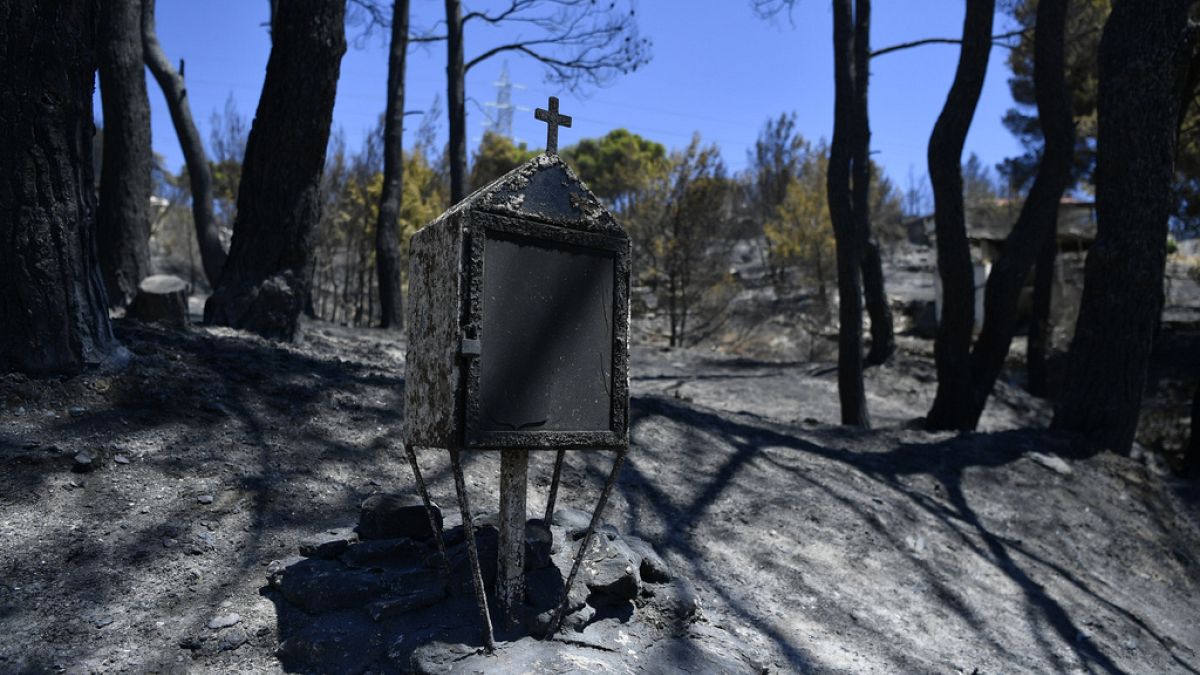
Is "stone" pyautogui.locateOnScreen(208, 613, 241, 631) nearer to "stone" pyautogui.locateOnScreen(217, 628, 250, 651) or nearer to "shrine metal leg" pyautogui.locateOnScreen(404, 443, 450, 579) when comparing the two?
"stone" pyautogui.locateOnScreen(217, 628, 250, 651)

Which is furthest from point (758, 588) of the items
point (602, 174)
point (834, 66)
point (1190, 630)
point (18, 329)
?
point (602, 174)

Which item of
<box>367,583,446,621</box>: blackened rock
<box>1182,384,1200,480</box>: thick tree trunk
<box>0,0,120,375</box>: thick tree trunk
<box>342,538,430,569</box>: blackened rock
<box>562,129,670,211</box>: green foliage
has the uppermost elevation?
<box>562,129,670,211</box>: green foliage

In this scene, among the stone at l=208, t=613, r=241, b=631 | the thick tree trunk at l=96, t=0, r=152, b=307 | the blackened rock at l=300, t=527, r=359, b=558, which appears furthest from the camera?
the thick tree trunk at l=96, t=0, r=152, b=307

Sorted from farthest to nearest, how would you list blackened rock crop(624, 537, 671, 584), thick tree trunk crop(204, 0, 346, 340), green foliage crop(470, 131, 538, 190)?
1. green foliage crop(470, 131, 538, 190)
2. thick tree trunk crop(204, 0, 346, 340)
3. blackened rock crop(624, 537, 671, 584)

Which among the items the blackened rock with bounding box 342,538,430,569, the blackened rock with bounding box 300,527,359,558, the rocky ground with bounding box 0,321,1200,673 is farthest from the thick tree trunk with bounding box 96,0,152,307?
the blackened rock with bounding box 342,538,430,569

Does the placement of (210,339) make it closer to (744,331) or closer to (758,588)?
(758,588)

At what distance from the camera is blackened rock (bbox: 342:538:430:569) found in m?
3.41

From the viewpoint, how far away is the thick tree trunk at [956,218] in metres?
8.21

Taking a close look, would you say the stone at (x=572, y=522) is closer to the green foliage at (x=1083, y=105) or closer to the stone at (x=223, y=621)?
the stone at (x=223, y=621)

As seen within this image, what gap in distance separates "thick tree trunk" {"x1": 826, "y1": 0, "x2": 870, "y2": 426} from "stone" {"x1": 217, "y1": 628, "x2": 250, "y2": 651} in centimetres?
648

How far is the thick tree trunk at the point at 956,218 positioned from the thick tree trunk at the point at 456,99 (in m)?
5.79

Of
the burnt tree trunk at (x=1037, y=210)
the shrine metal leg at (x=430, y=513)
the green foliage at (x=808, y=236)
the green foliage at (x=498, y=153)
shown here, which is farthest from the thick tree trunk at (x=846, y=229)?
the green foliage at (x=498, y=153)

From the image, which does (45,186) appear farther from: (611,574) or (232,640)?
(611,574)

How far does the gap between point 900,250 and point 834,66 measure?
26.8m
